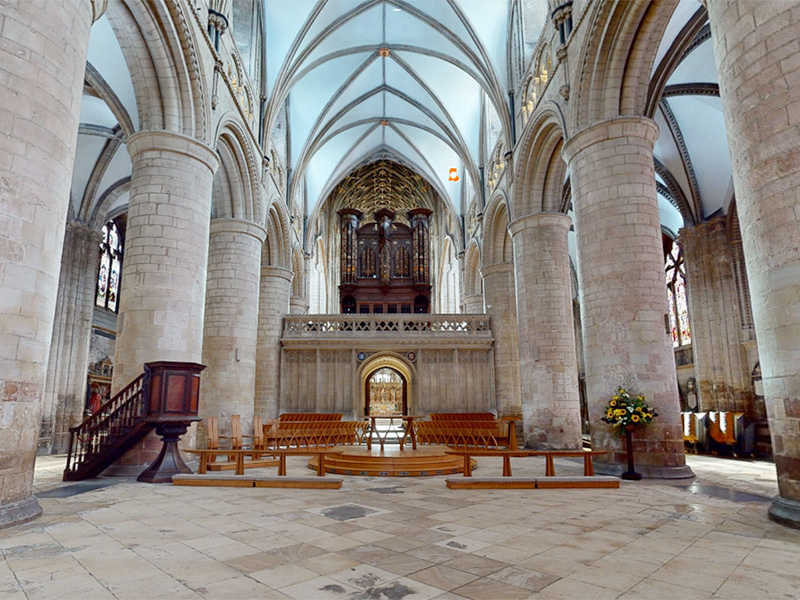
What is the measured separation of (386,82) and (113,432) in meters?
17.7

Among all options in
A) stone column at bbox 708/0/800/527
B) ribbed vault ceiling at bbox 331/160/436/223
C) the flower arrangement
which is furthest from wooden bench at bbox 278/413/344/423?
ribbed vault ceiling at bbox 331/160/436/223

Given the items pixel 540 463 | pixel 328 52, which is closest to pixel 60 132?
pixel 540 463

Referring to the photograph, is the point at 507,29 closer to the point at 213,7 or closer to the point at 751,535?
the point at 213,7

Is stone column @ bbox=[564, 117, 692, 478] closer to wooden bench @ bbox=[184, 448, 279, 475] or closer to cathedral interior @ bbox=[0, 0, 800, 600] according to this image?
cathedral interior @ bbox=[0, 0, 800, 600]

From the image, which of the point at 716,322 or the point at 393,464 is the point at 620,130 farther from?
the point at 716,322

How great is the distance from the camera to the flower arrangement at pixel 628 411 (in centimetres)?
770

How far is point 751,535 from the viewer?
4.22 meters

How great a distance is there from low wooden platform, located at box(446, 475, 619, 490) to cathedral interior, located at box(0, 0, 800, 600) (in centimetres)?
23

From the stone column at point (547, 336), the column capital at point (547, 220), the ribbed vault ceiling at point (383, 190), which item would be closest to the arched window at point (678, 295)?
the column capital at point (547, 220)

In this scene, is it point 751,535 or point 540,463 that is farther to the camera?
point 540,463

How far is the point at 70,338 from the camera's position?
604 inches

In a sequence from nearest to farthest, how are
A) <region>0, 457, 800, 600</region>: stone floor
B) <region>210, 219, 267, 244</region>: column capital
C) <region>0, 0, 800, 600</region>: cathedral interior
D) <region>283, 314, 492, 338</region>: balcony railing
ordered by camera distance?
<region>0, 457, 800, 600</region>: stone floor → <region>0, 0, 800, 600</region>: cathedral interior → <region>210, 219, 267, 244</region>: column capital → <region>283, 314, 492, 338</region>: balcony railing

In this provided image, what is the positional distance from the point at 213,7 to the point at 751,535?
42.4 ft

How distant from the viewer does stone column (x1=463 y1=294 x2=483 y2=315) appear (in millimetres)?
23244
